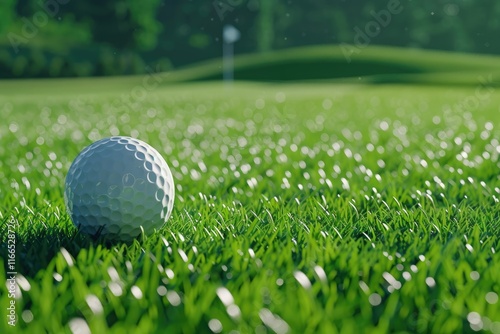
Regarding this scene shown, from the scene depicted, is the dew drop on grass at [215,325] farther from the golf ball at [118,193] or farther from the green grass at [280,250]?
the golf ball at [118,193]

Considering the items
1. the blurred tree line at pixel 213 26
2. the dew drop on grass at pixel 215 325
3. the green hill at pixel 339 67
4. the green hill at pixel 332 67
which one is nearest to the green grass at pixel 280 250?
the dew drop on grass at pixel 215 325

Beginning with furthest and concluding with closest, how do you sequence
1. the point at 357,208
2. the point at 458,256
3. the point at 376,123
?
1. the point at 376,123
2. the point at 357,208
3. the point at 458,256

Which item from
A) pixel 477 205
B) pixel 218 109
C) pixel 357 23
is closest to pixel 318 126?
pixel 218 109

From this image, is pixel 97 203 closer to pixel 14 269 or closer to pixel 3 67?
pixel 14 269

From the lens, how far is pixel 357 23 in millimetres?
61188

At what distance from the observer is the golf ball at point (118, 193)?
2938 millimetres

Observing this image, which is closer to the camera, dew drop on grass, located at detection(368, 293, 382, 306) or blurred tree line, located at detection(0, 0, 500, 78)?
dew drop on grass, located at detection(368, 293, 382, 306)

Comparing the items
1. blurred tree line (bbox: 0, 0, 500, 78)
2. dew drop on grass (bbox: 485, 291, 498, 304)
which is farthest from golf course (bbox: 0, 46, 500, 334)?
blurred tree line (bbox: 0, 0, 500, 78)

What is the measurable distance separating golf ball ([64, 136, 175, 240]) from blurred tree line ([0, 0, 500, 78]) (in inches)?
1730

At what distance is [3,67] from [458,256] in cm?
3822

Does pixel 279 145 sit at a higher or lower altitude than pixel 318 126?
higher

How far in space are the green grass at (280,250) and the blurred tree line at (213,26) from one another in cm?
4243

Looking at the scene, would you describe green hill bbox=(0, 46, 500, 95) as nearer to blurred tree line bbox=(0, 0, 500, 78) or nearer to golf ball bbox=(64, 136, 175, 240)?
blurred tree line bbox=(0, 0, 500, 78)

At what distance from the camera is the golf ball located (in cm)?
294
